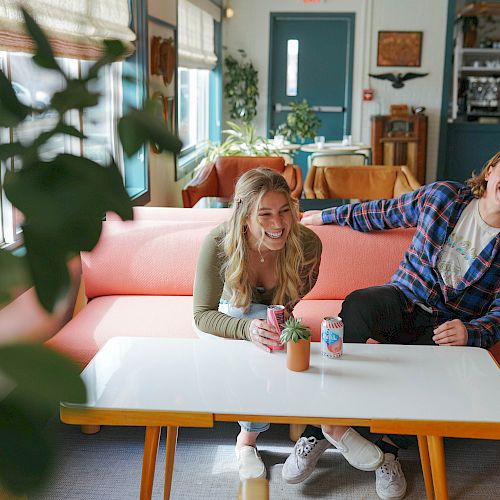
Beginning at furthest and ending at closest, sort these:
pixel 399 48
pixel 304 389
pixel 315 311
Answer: pixel 399 48 < pixel 315 311 < pixel 304 389

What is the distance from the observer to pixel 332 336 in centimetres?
211

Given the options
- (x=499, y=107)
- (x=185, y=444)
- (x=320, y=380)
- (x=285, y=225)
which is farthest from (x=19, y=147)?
(x=499, y=107)

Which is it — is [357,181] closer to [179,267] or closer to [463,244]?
[179,267]

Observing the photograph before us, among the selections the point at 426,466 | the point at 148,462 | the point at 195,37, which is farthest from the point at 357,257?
the point at 195,37

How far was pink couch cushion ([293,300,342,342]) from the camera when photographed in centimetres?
285

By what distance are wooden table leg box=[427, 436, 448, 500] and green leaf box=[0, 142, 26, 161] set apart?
191cm

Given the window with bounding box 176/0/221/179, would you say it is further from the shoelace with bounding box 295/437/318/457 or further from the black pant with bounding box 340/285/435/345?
the shoelace with bounding box 295/437/318/457

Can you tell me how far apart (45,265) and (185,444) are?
2475mm

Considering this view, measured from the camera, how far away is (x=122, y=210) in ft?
1.05

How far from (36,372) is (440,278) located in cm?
236

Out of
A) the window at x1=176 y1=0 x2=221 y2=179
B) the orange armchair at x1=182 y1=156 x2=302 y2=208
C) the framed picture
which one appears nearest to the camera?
the orange armchair at x1=182 y1=156 x2=302 y2=208

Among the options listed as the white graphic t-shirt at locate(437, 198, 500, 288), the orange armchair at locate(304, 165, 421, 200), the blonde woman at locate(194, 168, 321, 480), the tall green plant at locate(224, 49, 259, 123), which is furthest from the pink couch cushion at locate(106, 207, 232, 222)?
the tall green plant at locate(224, 49, 259, 123)

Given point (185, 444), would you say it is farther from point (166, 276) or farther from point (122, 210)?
point (122, 210)

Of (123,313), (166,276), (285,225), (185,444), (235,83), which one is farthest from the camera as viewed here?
(235,83)
